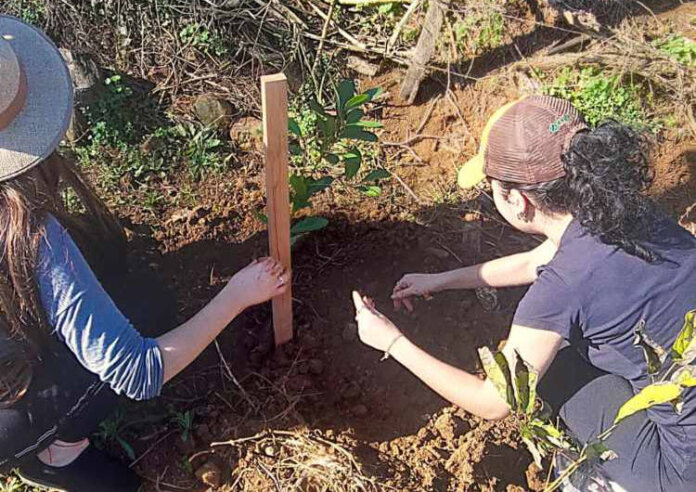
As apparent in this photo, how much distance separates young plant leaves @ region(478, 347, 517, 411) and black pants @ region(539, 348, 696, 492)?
571 mm

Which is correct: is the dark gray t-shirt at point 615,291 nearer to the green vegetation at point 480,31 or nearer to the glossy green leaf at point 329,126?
the glossy green leaf at point 329,126

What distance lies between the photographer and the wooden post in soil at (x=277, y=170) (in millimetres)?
1608

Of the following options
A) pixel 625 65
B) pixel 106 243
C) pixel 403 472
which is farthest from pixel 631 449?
pixel 625 65

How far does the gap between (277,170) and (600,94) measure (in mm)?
2031

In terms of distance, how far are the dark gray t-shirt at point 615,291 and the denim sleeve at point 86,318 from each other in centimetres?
87

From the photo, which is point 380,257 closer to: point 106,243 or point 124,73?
point 106,243

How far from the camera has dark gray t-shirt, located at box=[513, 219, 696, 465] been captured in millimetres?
1608

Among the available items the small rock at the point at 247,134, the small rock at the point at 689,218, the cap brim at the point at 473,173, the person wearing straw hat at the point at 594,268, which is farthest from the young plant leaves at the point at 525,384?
the small rock at the point at 247,134

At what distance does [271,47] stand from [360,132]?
1.34 metres

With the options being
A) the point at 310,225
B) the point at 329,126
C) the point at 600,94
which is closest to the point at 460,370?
the point at 310,225

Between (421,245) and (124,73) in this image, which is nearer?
(421,245)

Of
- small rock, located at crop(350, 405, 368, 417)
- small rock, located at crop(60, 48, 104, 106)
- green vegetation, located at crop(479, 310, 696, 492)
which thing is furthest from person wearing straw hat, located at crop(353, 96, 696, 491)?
small rock, located at crop(60, 48, 104, 106)

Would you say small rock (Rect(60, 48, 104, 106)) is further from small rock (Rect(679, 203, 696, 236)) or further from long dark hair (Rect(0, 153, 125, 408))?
small rock (Rect(679, 203, 696, 236))

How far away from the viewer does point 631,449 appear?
70.0 inches
